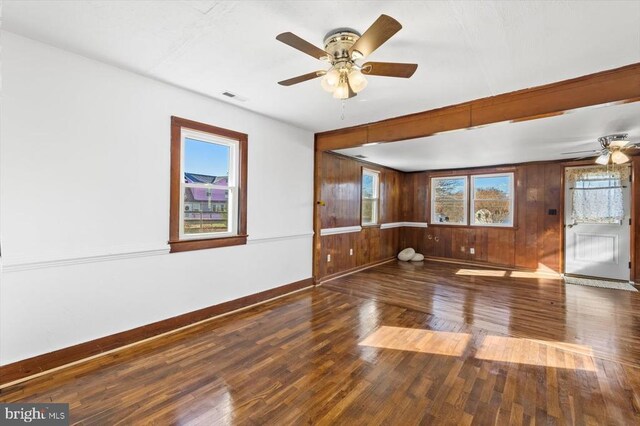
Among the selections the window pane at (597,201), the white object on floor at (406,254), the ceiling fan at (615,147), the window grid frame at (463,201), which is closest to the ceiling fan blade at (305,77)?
the ceiling fan at (615,147)

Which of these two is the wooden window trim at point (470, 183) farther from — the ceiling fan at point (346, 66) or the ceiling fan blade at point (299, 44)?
the ceiling fan blade at point (299, 44)

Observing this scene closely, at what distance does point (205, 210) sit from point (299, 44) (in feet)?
7.47

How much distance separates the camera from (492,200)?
6543 millimetres

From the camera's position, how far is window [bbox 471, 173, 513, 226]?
635 cm

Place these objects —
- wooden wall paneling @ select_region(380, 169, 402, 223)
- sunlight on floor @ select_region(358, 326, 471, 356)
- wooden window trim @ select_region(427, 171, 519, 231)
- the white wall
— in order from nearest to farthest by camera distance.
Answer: the white wall → sunlight on floor @ select_region(358, 326, 471, 356) → wooden window trim @ select_region(427, 171, 519, 231) → wooden wall paneling @ select_region(380, 169, 402, 223)

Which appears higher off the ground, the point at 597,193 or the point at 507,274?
the point at 597,193

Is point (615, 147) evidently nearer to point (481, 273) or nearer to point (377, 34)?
point (481, 273)

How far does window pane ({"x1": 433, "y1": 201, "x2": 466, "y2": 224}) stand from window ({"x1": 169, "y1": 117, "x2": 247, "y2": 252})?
5.41 m

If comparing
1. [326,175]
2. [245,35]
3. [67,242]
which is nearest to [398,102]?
[245,35]

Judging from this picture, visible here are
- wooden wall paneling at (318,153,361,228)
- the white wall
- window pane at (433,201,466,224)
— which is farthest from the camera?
window pane at (433,201,466,224)

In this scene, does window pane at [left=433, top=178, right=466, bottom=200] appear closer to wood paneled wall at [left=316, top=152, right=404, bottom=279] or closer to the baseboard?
wood paneled wall at [left=316, top=152, right=404, bottom=279]

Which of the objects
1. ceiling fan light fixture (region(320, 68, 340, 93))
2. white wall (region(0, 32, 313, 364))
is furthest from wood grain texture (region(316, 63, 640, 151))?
white wall (region(0, 32, 313, 364))

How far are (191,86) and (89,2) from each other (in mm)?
1182

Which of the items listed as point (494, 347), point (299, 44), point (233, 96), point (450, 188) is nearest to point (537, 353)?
point (494, 347)
